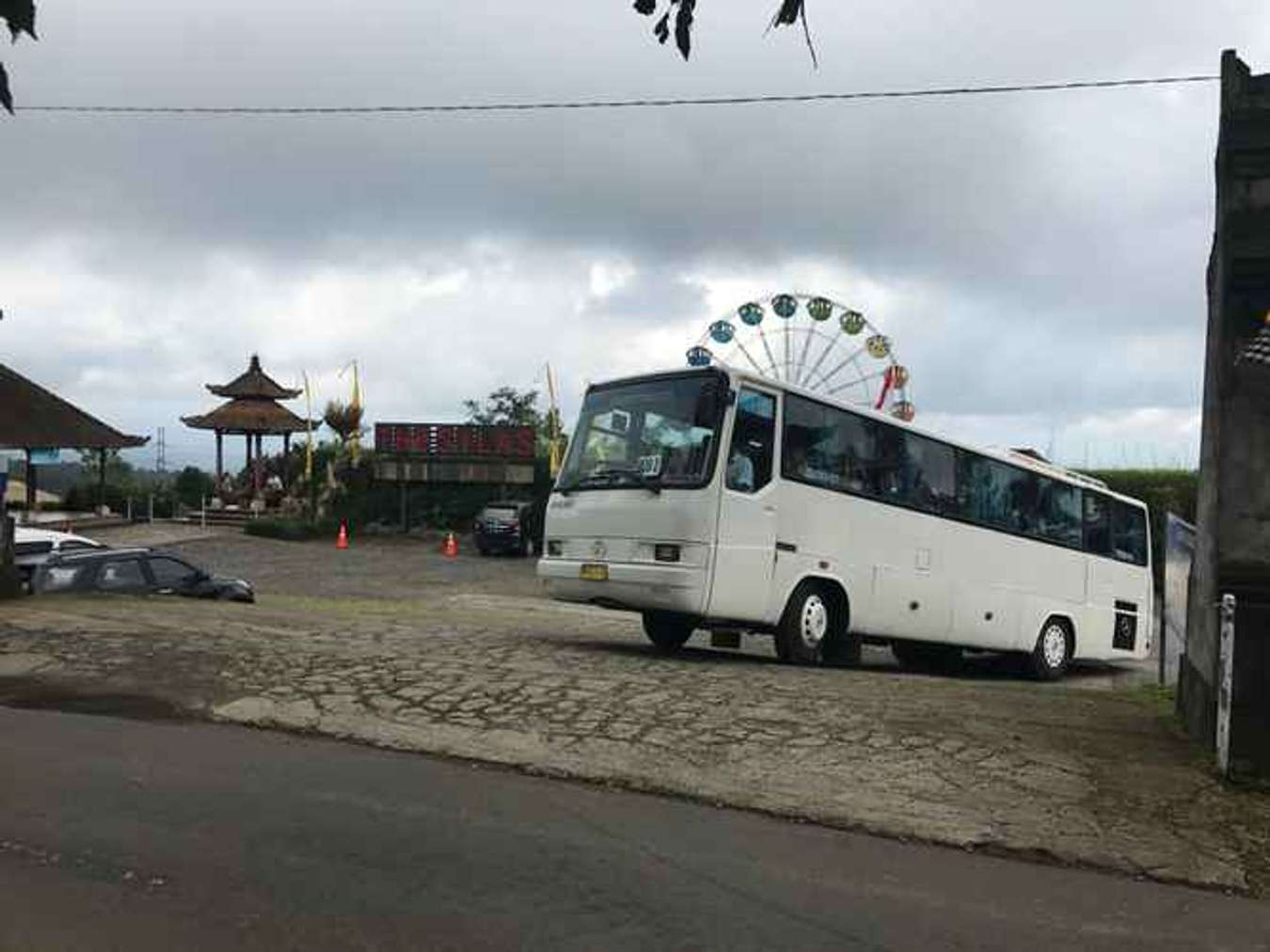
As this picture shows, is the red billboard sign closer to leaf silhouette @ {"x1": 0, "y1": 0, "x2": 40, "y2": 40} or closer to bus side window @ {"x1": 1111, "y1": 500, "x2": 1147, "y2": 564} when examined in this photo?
bus side window @ {"x1": 1111, "y1": 500, "x2": 1147, "y2": 564}

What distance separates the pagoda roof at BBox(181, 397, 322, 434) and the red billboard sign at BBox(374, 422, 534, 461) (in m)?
4.99

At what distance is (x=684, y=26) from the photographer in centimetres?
314

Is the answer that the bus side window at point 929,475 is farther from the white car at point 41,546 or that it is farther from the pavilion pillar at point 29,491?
the pavilion pillar at point 29,491

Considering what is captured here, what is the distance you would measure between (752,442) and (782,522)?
857 millimetres

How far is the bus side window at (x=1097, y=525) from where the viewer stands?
55.7 feet

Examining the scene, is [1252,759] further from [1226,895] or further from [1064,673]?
[1064,673]

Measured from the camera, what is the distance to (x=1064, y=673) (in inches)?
684

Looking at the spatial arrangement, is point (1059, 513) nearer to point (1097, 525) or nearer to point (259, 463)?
point (1097, 525)

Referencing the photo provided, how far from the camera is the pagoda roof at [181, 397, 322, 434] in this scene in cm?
4638

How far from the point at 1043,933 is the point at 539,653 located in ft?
21.8

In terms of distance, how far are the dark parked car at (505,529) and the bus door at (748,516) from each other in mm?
26627

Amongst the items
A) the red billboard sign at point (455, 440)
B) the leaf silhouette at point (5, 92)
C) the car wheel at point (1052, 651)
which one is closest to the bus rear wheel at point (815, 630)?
the car wheel at point (1052, 651)

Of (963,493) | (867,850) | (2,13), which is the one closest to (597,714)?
(867,850)

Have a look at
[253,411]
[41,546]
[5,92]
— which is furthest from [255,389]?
[5,92]
